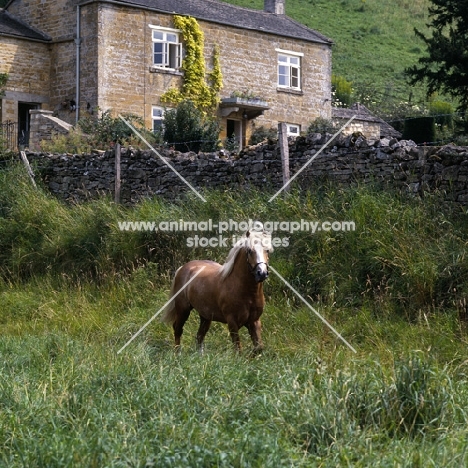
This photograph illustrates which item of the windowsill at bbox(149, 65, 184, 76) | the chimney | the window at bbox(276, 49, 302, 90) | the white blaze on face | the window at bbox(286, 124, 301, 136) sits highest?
the chimney

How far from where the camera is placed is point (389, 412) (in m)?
7.34

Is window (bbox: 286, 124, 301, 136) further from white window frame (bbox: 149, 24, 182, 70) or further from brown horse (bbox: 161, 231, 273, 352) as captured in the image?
brown horse (bbox: 161, 231, 273, 352)

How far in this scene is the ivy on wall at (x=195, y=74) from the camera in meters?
34.6

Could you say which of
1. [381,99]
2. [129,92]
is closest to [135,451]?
[129,92]

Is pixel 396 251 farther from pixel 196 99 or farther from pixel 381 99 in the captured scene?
pixel 381 99

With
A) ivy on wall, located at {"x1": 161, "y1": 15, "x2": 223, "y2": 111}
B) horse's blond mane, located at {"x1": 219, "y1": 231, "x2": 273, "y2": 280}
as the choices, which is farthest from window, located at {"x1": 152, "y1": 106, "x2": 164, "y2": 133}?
horse's blond mane, located at {"x1": 219, "y1": 231, "x2": 273, "y2": 280}

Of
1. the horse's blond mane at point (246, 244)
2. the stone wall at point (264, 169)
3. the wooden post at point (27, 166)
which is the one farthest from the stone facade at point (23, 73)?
the horse's blond mane at point (246, 244)

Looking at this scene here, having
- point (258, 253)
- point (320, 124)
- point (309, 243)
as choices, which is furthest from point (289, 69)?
point (258, 253)

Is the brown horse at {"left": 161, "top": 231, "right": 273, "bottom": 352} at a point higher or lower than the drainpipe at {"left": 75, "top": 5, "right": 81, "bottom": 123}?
lower

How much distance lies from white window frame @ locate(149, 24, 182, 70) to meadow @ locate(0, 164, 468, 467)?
51.4ft

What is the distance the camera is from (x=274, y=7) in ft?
138

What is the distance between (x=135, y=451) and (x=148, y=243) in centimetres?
929

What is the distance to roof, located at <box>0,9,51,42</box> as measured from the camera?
3288cm

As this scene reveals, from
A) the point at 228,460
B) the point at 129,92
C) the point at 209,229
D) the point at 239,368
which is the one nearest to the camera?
the point at 228,460
